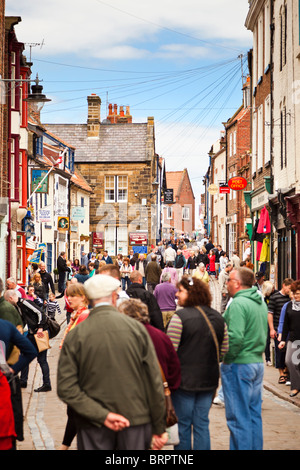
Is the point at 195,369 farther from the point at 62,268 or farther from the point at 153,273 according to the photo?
the point at 62,268

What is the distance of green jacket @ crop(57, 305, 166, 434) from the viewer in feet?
15.9

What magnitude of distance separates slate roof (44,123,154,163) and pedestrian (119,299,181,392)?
51954 millimetres

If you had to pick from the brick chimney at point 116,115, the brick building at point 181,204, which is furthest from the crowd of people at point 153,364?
the brick building at point 181,204

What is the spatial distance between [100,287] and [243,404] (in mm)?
2577

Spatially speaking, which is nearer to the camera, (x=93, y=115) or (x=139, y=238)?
(x=139, y=238)

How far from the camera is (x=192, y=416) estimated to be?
6.55 m

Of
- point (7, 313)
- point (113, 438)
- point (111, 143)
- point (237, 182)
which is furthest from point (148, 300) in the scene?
point (111, 143)

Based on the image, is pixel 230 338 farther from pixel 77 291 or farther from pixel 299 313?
pixel 299 313

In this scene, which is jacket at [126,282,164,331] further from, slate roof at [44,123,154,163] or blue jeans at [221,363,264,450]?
slate roof at [44,123,154,163]

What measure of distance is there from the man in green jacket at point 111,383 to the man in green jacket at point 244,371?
2.08 metres

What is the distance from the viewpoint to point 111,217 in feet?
191

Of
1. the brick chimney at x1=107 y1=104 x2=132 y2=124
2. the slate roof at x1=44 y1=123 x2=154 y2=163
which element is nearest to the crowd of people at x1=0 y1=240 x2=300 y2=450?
the slate roof at x1=44 y1=123 x2=154 y2=163
